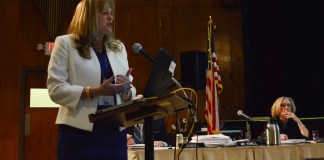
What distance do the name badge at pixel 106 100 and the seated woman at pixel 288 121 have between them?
3.39m

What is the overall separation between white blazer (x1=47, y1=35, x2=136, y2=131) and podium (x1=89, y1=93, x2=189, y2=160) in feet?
0.50

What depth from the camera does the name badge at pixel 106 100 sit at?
5.60 ft

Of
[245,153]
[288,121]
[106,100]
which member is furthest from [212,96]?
[288,121]

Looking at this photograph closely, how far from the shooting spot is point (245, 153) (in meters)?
2.58

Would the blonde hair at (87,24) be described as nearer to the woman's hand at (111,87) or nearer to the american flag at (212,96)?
the woman's hand at (111,87)

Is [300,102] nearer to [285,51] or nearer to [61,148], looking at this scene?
[285,51]

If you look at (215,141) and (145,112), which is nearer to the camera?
(145,112)

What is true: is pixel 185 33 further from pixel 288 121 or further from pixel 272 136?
pixel 272 136

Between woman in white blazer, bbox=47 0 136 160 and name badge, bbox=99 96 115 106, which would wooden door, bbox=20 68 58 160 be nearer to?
woman in white blazer, bbox=47 0 136 160

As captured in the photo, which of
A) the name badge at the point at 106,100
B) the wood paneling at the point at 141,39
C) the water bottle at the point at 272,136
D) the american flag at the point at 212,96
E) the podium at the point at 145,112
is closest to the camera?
the podium at the point at 145,112

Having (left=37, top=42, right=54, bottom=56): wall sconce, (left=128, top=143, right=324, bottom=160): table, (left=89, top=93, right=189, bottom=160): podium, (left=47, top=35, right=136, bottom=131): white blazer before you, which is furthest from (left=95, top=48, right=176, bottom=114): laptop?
(left=37, top=42, right=54, bottom=56): wall sconce

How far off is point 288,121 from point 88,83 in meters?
3.81

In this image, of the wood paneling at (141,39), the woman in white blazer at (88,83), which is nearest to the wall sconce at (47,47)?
the wood paneling at (141,39)

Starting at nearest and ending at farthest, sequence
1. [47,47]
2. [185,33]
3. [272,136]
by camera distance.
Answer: [272,136], [47,47], [185,33]
